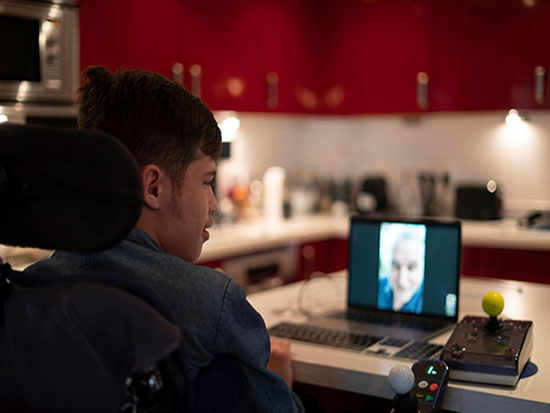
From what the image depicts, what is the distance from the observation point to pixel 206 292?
3.57ft

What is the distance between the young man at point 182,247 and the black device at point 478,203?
305 cm

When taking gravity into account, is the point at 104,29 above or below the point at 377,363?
above

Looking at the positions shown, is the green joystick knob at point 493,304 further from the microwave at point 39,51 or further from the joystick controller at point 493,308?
the microwave at point 39,51

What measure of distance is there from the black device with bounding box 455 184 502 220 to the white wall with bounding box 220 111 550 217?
0.23 meters

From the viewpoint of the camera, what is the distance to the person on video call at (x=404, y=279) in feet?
6.32

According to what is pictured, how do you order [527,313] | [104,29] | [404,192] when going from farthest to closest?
[404,192], [104,29], [527,313]

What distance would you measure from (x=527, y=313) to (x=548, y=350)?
382 mm

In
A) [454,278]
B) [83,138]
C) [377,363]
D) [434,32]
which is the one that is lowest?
[377,363]

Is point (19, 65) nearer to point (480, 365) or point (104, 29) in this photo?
point (104, 29)

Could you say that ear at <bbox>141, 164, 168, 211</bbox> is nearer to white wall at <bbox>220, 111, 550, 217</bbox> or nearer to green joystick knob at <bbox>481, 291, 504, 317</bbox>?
green joystick knob at <bbox>481, 291, 504, 317</bbox>

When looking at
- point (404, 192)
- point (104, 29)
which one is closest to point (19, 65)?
point (104, 29)

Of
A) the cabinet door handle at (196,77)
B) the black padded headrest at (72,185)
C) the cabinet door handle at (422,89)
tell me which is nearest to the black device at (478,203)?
the cabinet door handle at (422,89)

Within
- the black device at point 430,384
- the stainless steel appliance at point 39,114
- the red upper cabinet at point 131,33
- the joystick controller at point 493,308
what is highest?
the red upper cabinet at point 131,33

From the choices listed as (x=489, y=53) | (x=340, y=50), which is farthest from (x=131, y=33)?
(x=489, y=53)
